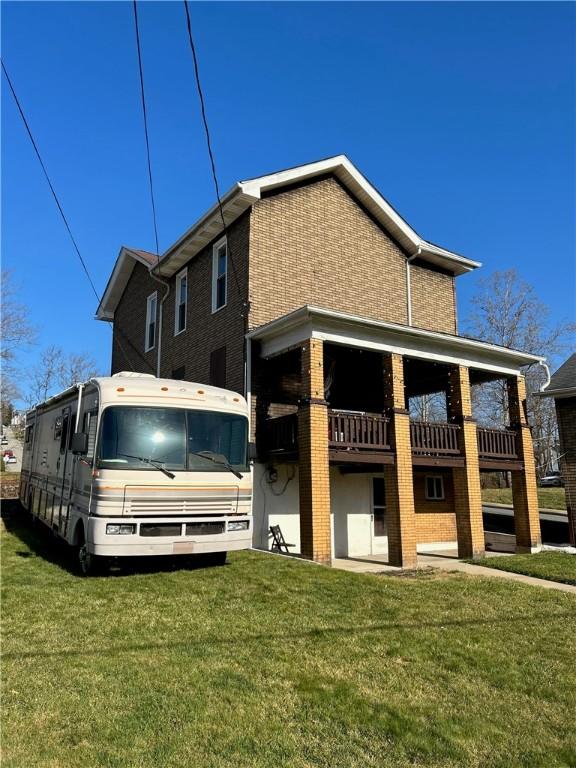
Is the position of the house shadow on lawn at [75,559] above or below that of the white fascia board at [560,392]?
below

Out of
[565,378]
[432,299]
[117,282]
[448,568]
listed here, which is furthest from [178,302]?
[565,378]

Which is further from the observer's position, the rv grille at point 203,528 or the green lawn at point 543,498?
the green lawn at point 543,498

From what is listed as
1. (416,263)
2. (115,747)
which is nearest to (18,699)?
(115,747)

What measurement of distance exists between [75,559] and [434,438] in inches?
320

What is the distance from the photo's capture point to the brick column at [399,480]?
12062mm

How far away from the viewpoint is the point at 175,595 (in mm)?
7328

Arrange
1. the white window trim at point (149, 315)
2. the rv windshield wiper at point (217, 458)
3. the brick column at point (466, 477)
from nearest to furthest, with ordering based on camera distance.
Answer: the rv windshield wiper at point (217, 458) < the brick column at point (466, 477) < the white window trim at point (149, 315)

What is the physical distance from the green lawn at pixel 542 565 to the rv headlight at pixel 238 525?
17.4ft

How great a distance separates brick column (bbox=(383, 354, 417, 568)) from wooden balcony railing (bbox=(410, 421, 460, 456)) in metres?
0.54

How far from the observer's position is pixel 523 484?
14859 millimetres

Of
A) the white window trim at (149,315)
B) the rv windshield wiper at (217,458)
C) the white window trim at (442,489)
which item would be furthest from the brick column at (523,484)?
the white window trim at (149,315)

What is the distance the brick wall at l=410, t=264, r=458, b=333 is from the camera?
56.7 feet

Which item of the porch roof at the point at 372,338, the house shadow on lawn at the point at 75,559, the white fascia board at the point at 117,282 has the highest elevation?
the white fascia board at the point at 117,282

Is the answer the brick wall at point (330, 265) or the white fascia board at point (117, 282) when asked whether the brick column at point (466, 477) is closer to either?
the brick wall at point (330, 265)
